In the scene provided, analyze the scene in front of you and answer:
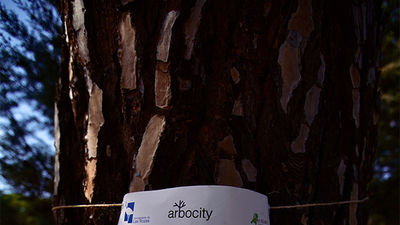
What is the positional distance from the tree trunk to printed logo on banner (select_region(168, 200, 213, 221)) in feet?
0.17

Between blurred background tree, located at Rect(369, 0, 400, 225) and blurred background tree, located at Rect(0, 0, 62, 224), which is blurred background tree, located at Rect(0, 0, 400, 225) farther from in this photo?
blurred background tree, located at Rect(369, 0, 400, 225)

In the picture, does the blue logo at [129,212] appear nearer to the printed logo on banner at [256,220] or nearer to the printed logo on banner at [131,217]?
the printed logo on banner at [131,217]

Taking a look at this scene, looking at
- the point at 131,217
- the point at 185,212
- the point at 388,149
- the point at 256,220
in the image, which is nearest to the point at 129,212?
the point at 131,217

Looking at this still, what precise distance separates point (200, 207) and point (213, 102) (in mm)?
195

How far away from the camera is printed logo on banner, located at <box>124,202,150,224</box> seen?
26.6 inches

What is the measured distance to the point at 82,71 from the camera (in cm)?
82

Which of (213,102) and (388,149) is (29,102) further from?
(388,149)

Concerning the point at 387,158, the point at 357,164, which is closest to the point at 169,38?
the point at 357,164

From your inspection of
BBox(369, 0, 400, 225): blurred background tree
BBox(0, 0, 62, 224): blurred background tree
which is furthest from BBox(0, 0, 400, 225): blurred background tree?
BBox(369, 0, 400, 225): blurred background tree

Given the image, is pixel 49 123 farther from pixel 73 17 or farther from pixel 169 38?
pixel 169 38

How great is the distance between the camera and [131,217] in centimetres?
69

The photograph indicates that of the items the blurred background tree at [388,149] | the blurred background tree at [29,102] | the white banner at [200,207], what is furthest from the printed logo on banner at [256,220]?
the blurred background tree at [388,149]

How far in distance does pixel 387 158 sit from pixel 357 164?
200 cm

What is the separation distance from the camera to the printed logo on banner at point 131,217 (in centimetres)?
68
